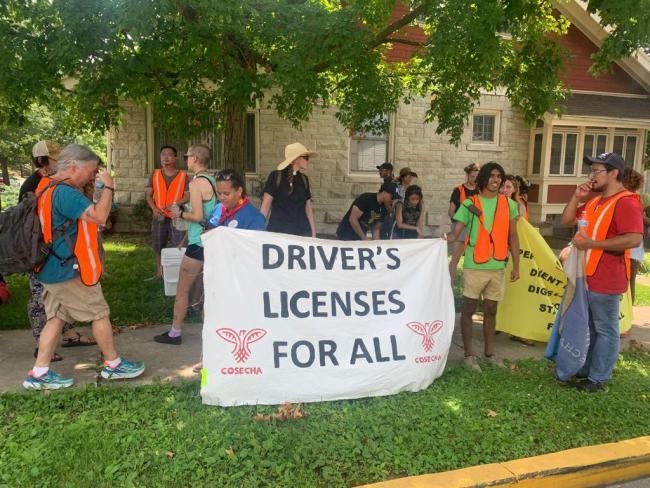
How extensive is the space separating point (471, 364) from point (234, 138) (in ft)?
14.8

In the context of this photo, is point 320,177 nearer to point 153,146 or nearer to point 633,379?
point 153,146

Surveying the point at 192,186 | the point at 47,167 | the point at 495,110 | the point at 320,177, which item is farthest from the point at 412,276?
the point at 495,110

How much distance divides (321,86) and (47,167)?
327cm

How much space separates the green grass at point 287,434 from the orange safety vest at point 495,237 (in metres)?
1.06

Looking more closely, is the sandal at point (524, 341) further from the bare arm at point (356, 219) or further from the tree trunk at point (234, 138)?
the tree trunk at point (234, 138)

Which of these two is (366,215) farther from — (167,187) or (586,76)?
(586,76)

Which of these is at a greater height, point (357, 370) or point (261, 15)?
point (261, 15)

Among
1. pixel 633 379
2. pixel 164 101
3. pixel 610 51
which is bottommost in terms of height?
pixel 633 379

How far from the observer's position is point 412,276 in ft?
13.2

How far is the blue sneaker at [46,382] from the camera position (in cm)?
372

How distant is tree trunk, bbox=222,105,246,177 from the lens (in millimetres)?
7137

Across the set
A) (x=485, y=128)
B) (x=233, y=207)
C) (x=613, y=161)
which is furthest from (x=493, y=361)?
(x=485, y=128)

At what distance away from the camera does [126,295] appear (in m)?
6.60

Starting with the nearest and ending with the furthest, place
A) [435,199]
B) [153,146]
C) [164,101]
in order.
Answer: [164,101], [153,146], [435,199]
